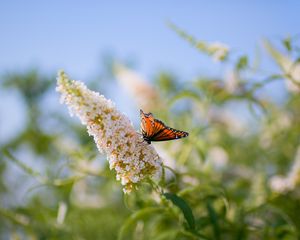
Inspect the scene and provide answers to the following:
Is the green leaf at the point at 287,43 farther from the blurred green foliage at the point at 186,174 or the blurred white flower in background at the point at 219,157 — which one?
the blurred white flower in background at the point at 219,157

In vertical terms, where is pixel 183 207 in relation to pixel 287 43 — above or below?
below

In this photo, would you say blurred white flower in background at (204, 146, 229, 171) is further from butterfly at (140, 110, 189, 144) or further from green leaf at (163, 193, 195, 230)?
green leaf at (163, 193, 195, 230)

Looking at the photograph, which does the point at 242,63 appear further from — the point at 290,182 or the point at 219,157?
the point at 219,157

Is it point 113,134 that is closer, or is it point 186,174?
point 113,134

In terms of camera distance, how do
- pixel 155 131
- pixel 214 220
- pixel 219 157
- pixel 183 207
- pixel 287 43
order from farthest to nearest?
1. pixel 219 157
2. pixel 287 43
3. pixel 214 220
4. pixel 155 131
5. pixel 183 207

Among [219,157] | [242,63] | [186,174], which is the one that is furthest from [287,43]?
[219,157]

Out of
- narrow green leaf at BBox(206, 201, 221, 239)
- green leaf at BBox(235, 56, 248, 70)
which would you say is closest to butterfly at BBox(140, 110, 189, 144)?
narrow green leaf at BBox(206, 201, 221, 239)

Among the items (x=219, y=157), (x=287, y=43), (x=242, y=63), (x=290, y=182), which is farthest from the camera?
(x=219, y=157)
